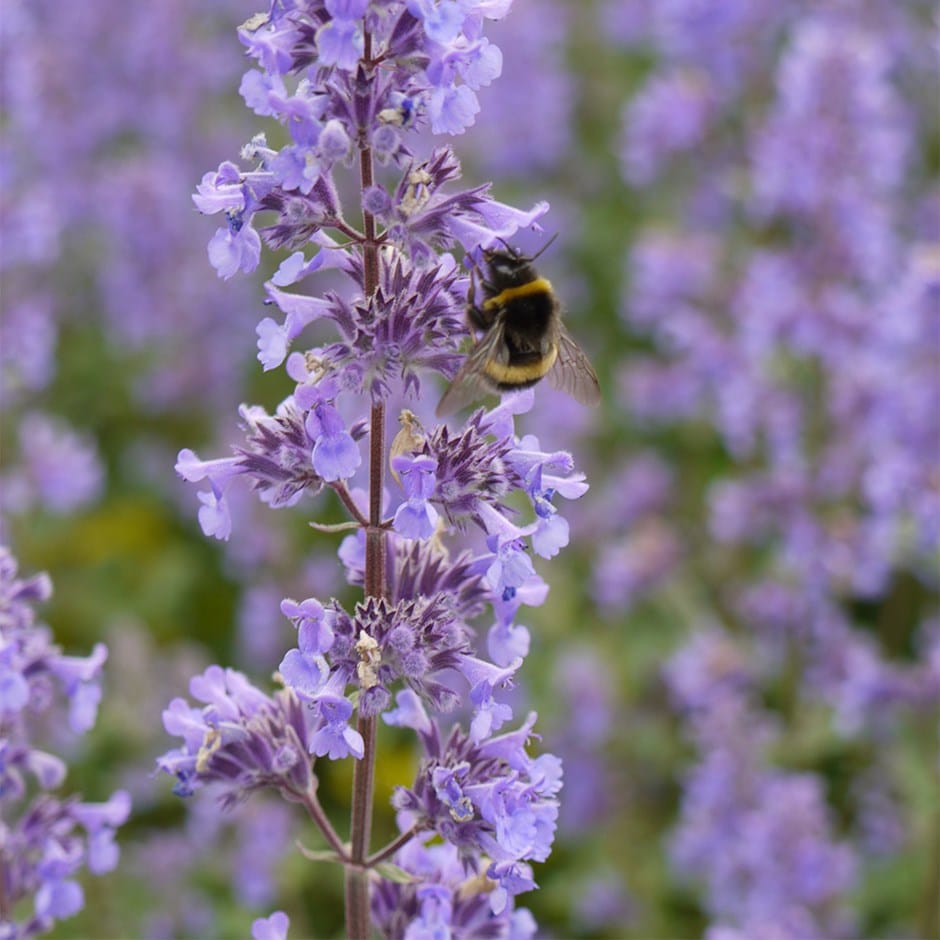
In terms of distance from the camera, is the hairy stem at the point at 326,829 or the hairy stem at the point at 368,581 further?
the hairy stem at the point at 326,829

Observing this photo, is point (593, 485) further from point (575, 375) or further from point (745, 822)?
point (575, 375)

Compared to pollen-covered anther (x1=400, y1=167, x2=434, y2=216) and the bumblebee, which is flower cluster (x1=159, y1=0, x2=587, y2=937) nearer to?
pollen-covered anther (x1=400, y1=167, x2=434, y2=216)

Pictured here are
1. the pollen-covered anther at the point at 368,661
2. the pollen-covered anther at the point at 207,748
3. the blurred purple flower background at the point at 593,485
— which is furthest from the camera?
the blurred purple flower background at the point at 593,485

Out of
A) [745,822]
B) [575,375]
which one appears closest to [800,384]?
[745,822]

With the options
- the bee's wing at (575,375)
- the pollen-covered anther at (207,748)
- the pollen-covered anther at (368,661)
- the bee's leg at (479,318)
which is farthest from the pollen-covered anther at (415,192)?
the pollen-covered anther at (207,748)

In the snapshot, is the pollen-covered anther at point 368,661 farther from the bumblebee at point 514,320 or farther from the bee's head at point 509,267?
the bee's head at point 509,267

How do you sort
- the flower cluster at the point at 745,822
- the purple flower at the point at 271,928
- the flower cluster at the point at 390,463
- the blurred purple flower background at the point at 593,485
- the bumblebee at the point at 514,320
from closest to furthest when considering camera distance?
the flower cluster at the point at 390,463 → the purple flower at the point at 271,928 → the blurred purple flower background at the point at 593,485 → the bumblebee at the point at 514,320 → the flower cluster at the point at 745,822

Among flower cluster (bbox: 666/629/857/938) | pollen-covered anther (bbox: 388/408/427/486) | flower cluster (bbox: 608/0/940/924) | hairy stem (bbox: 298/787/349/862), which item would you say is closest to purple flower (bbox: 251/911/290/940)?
hairy stem (bbox: 298/787/349/862)
